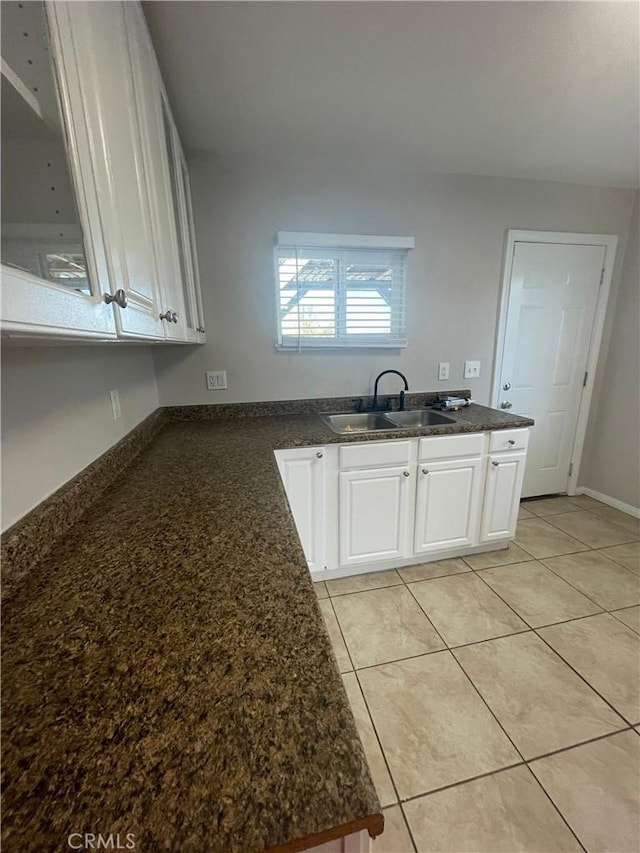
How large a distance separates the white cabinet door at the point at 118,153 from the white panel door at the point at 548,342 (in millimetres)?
2466

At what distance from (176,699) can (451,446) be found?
5.91 ft

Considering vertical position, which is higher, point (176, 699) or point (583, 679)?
point (176, 699)

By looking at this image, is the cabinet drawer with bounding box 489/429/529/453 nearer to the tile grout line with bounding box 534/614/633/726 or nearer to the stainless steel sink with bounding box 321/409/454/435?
the stainless steel sink with bounding box 321/409/454/435

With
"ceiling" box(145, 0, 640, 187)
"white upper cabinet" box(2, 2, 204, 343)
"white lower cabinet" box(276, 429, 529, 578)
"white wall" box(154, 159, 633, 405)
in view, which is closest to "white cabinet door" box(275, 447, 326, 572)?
"white lower cabinet" box(276, 429, 529, 578)

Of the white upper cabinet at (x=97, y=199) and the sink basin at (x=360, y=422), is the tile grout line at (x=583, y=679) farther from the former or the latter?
the white upper cabinet at (x=97, y=199)

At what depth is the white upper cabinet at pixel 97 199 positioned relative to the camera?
0.45 m

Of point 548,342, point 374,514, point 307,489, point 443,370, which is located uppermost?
point 548,342

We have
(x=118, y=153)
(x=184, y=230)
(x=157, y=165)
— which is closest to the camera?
(x=118, y=153)

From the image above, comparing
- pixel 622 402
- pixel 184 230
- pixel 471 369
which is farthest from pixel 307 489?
pixel 622 402

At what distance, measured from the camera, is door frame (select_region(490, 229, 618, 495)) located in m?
2.42

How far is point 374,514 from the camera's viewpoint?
6.48 ft

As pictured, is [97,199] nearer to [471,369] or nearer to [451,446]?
[451,446]

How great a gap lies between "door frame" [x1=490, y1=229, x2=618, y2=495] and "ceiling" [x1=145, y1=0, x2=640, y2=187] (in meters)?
0.47

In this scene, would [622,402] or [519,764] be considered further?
[622,402]
